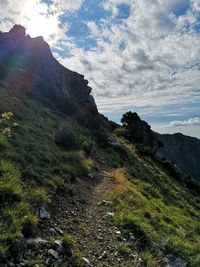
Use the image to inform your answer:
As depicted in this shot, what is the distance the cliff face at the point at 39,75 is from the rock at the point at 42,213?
34.1 m

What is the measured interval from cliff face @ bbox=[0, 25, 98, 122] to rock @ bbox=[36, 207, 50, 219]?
112ft

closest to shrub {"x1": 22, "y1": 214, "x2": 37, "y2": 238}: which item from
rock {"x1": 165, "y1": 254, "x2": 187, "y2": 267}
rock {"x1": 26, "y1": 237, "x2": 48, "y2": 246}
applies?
rock {"x1": 26, "y1": 237, "x2": 48, "y2": 246}

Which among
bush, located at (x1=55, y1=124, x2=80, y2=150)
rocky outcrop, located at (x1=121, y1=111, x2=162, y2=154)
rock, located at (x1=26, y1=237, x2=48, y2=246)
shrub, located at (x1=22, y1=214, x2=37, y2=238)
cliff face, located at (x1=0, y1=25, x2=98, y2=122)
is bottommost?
rock, located at (x1=26, y1=237, x2=48, y2=246)

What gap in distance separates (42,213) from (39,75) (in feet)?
155

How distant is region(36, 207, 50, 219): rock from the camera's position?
10.7 m

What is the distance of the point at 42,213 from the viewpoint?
1081 cm

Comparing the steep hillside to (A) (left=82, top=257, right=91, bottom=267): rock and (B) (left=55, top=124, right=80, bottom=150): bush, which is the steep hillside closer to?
Result: (A) (left=82, top=257, right=91, bottom=267): rock

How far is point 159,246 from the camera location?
1212cm

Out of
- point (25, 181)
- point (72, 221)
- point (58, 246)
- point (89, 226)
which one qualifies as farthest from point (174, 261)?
point (25, 181)

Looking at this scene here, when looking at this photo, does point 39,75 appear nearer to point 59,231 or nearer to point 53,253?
point 59,231

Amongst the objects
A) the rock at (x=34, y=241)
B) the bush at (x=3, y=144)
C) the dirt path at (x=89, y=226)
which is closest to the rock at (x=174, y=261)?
the dirt path at (x=89, y=226)

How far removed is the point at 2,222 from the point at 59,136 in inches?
705

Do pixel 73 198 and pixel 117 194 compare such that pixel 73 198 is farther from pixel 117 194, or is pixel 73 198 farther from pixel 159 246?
pixel 159 246

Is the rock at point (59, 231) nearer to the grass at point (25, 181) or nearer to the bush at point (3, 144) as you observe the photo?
the grass at point (25, 181)
